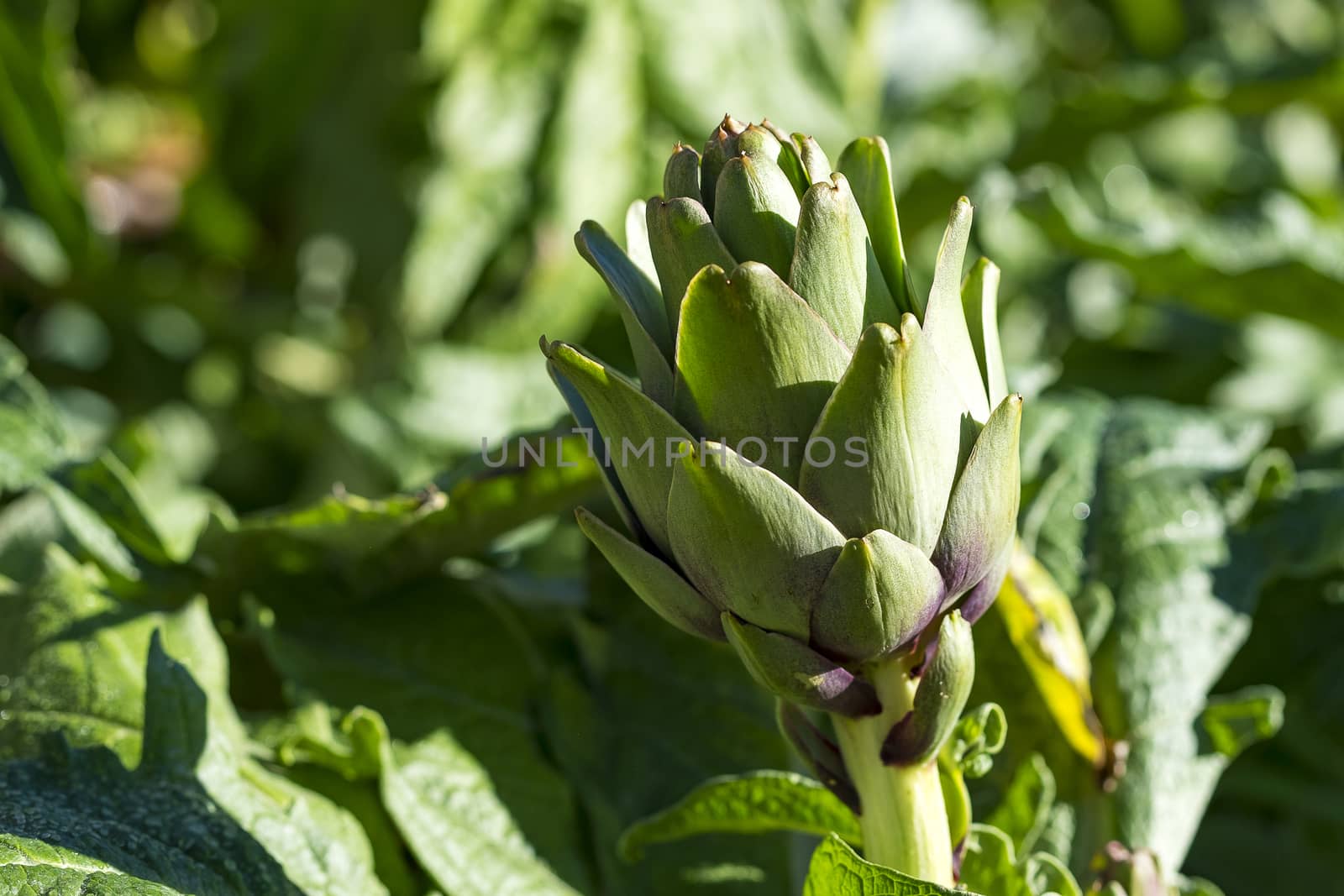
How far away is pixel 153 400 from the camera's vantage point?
1104 mm

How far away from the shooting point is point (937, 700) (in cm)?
37

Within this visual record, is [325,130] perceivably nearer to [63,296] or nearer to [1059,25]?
[63,296]

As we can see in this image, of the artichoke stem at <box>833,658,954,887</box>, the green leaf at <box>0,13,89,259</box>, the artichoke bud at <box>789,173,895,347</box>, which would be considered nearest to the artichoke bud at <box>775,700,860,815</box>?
the artichoke stem at <box>833,658,954,887</box>

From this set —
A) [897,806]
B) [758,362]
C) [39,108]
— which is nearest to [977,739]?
[897,806]

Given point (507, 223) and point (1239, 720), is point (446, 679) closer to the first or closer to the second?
point (1239, 720)

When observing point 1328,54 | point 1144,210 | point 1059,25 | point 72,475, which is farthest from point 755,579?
point 1059,25

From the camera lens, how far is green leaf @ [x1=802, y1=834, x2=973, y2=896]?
37 cm

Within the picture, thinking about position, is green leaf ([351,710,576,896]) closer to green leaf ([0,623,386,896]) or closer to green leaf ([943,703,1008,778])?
green leaf ([0,623,386,896])

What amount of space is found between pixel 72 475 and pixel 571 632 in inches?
9.3

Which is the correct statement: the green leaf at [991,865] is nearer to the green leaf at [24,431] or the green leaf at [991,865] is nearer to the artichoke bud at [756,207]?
the artichoke bud at [756,207]

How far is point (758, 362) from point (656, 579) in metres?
0.07

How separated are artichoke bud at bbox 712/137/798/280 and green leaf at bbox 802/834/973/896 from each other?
0.17m

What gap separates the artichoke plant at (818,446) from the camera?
339 millimetres

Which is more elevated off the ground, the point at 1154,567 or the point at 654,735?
the point at 1154,567
